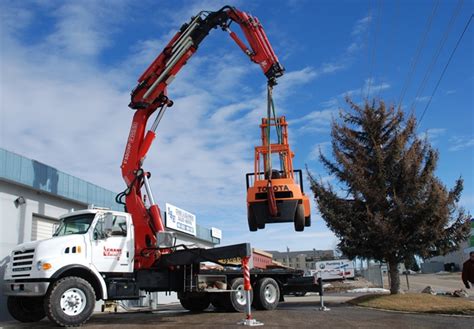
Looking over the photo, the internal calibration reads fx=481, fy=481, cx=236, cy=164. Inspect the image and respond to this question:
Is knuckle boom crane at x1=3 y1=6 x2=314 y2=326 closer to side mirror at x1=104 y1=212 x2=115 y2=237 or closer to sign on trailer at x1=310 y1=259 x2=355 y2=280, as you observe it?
side mirror at x1=104 y1=212 x2=115 y2=237

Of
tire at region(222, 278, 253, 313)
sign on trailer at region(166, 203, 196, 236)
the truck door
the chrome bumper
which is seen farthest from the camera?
sign on trailer at region(166, 203, 196, 236)

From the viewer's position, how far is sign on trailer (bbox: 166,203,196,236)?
26.6 meters

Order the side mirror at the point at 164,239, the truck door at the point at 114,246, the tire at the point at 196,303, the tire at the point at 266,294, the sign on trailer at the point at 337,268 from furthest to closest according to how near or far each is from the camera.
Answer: the sign on trailer at the point at 337,268 → the tire at the point at 196,303 → the tire at the point at 266,294 → the side mirror at the point at 164,239 → the truck door at the point at 114,246

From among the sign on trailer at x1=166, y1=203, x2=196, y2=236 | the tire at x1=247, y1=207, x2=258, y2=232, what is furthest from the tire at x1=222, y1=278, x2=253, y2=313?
the sign on trailer at x1=166, y1=203, x2=196, y2=236

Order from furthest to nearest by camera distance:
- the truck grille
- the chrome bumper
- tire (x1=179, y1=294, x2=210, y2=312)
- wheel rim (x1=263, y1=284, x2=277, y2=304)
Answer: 1. tire (x1=179, y1=294, x2=210, y2=312)
2. wheel rim (x1=263, y1=284, x2=277, y2=304)
3. the truck grille
4. the chrome bumper

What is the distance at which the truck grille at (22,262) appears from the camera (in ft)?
→ 39.3

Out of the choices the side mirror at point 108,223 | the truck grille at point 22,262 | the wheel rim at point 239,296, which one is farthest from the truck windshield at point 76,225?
the wheel rim at point 239,296

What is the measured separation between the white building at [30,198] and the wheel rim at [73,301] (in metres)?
4.21

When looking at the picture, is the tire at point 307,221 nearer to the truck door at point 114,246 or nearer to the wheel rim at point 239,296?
the wheel rim at point 239,296

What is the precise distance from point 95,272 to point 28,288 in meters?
1.65

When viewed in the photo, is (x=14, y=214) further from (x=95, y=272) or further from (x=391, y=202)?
(x=391, y=202)

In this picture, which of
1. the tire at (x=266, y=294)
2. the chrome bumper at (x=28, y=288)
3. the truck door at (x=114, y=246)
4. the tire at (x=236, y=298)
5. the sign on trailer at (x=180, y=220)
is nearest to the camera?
the chrome bumper at (x=28, y=288)

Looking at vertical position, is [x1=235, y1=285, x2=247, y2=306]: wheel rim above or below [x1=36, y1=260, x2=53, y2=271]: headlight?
below

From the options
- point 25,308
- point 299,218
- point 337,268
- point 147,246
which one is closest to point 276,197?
point 299,218
